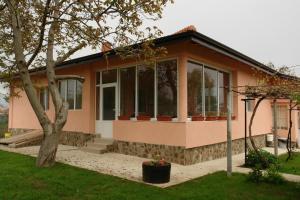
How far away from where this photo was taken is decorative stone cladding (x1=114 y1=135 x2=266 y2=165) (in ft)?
32.2

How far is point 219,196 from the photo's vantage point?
6.19 metres

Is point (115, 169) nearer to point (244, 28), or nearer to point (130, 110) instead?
point (130, 110)

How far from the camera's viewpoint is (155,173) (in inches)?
Answer: 281

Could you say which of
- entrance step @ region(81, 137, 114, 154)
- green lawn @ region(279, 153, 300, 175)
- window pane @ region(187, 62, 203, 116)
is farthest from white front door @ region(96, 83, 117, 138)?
green lawn @ region(279, 153, 300, 175)

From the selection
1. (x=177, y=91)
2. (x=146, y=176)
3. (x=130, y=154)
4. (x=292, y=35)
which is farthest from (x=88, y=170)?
(x=292, y=35)

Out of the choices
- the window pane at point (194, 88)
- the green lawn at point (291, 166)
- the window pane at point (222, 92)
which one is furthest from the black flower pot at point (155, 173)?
the window pane at point (222, 92)

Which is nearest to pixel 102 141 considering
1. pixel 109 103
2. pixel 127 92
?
pixel 109 103

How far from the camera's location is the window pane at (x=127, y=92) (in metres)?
11.8

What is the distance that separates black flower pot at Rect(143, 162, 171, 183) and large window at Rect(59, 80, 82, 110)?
785 centimetres

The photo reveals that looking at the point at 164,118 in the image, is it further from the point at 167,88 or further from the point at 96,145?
the point at 96,145

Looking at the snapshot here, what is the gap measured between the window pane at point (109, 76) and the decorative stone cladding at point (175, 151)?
8.59 ft

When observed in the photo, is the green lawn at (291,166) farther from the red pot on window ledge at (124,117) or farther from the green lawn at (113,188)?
the red pot on window ledge at (124,117)

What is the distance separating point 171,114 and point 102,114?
413 centimetres

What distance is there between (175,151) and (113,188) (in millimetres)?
3688
